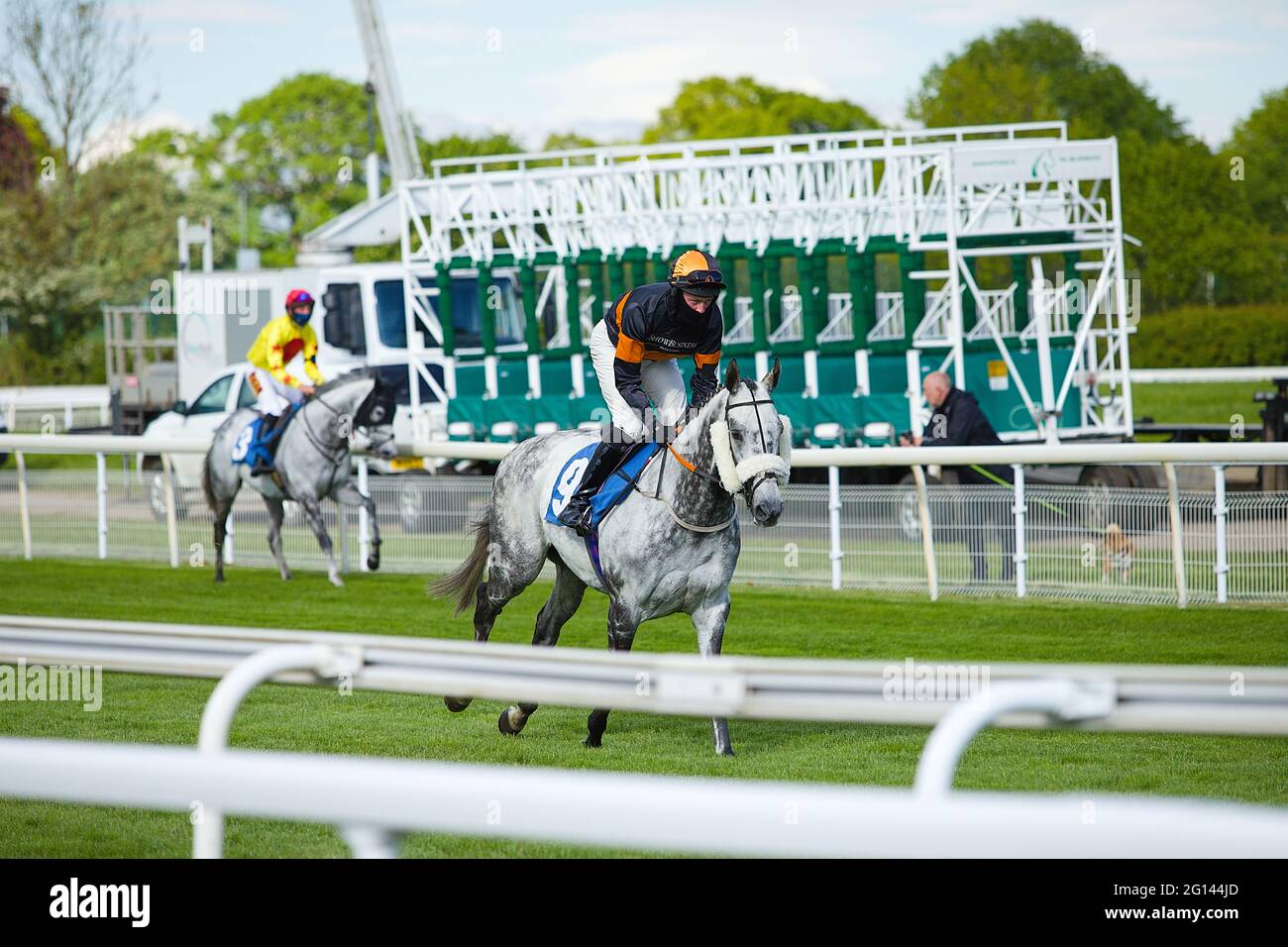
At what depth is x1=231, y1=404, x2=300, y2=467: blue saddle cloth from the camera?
41.7ft

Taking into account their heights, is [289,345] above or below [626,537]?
above

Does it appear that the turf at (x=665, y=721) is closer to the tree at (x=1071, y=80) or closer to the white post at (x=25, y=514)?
the white post at (x=25, y=514)

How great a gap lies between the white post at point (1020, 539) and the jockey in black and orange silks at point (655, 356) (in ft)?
13.4

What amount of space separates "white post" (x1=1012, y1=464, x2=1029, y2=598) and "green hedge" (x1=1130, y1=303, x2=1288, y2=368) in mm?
24156

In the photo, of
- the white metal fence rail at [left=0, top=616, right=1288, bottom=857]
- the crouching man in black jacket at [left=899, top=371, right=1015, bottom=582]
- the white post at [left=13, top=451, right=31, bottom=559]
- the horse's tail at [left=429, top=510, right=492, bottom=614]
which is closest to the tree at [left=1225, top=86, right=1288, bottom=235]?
the crouching man in black jacket at [left=899, top=371, right=1015, bottom=582]

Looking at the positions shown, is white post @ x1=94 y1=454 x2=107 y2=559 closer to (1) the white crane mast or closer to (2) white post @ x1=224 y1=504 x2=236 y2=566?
(2) white post @ x1=224 y1=504 x2=236 y2=566

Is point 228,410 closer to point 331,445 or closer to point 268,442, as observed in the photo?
point 268,442

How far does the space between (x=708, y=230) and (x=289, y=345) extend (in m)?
5.78

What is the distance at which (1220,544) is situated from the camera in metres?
9.58

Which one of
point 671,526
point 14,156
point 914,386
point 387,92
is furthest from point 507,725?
point 14,156

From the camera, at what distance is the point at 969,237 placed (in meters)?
15.4

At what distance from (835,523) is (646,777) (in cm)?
880

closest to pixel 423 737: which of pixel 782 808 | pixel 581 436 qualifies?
pixel 581 436
